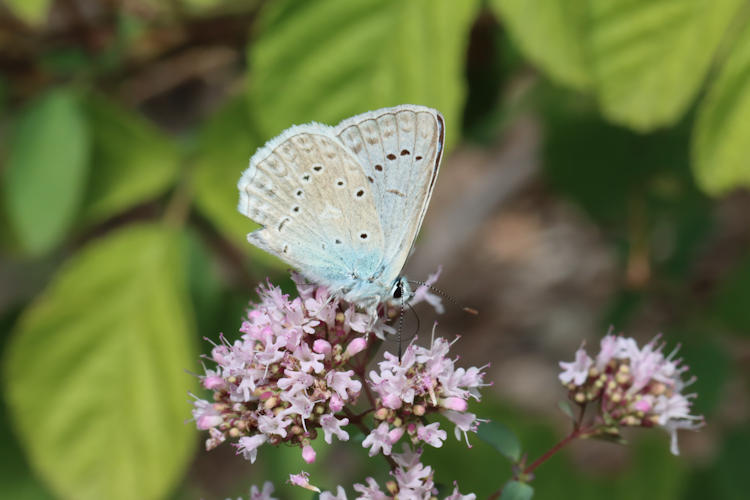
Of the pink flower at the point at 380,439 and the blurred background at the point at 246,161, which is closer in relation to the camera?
the pink flower at the point at 380,439

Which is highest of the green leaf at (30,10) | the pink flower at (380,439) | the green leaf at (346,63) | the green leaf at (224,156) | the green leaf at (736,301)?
the green leaf at (30,10)

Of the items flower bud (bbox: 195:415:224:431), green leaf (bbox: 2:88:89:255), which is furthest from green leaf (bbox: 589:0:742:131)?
green leaf (bbox: 2:88:89:255)

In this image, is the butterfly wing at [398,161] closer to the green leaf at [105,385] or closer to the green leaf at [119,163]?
the green leaf at [105,385]

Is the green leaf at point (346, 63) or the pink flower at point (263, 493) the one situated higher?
the green leaf at point (346, 63)

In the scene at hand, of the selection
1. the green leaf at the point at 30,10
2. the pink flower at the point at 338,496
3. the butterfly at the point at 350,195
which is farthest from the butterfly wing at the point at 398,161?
the green leaf at the point at 30,10

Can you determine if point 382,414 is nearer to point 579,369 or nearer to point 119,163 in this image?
point 579,369

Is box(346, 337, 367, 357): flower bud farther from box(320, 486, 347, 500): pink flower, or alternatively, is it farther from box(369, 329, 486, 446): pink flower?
box(320, 486, 347, 500): pink flower
